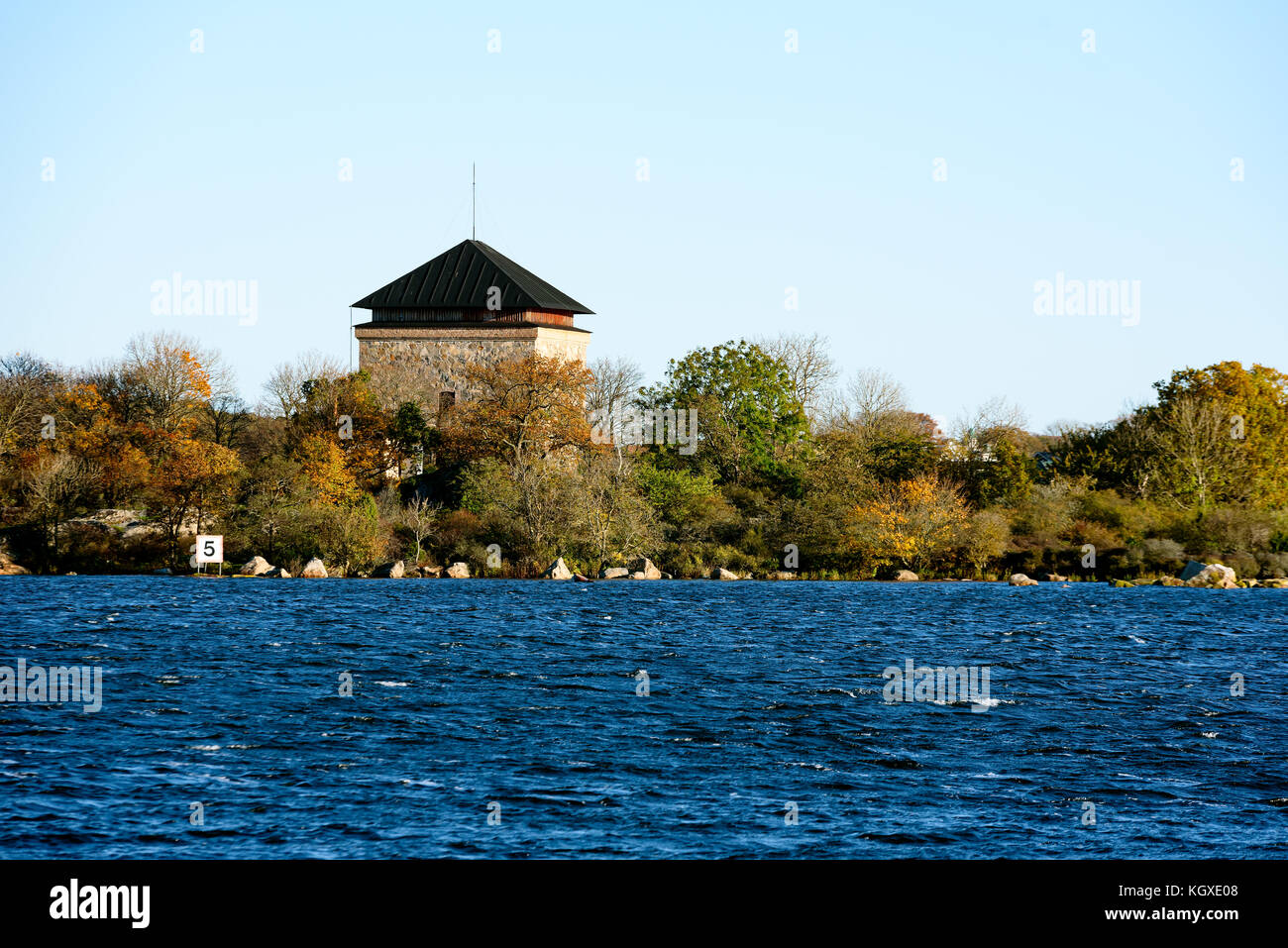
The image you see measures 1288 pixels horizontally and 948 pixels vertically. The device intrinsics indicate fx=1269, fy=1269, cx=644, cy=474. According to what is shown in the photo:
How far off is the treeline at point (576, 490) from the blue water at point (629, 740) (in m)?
21.0

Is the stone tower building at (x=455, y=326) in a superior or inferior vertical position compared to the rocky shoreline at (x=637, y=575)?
superior

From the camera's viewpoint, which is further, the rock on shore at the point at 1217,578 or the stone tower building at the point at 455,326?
the stone tower building at the point at 455,326

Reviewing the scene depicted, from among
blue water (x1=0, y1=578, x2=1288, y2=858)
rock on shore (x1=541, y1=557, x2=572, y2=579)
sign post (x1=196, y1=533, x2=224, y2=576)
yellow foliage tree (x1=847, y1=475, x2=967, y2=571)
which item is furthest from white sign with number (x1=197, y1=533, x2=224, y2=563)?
yellow foliage tree (x1=847, y1=475, x2=967, y2=571)

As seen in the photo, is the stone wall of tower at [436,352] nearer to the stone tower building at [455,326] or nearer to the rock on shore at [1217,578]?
the stone tower building at [455,326]

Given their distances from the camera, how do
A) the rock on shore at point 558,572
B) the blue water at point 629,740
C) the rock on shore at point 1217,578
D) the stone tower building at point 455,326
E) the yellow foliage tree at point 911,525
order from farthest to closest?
the stone tower building at point 455,326 → the yellow foliage tree at point 911,525 → the rock on shore at point 558,572 → the rock on shore at point 1217,578 → the blue water at point 629,740

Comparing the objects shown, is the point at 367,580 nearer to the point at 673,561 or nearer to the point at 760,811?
the point at 673,561

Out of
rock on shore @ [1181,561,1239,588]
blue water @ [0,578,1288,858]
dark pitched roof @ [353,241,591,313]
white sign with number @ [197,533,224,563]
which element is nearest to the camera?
blue water @ [0,578,1288,858]

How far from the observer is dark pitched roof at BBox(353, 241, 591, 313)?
288ft

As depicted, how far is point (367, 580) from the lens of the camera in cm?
6494

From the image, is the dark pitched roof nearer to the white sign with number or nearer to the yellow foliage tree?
the white sign with number

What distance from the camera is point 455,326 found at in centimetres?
8719

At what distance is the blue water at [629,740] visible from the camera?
1548 centimetres

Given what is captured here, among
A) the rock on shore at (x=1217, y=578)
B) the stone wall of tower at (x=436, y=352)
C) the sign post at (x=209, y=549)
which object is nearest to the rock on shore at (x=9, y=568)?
the sign post at (x=209, y=549)

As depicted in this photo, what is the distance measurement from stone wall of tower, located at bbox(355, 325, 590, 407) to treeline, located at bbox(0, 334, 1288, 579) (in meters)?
6.10
